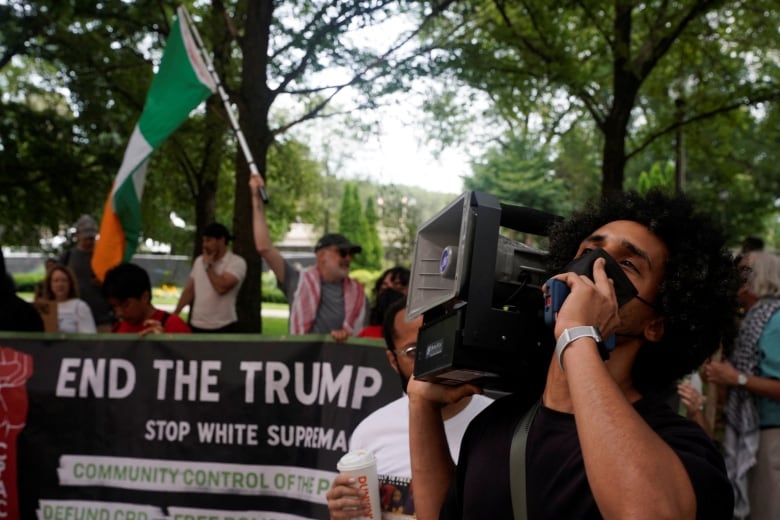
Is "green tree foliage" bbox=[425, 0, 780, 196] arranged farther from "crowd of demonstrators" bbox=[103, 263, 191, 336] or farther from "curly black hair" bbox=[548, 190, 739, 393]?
"curly black hair" bbox=[548, 190, 739, 393]

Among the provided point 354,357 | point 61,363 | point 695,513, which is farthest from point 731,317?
point 61,363

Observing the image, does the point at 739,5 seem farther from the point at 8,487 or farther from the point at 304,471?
the point at 8,487

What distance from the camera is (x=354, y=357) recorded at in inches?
177

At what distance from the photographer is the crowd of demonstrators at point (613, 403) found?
4.97 ft

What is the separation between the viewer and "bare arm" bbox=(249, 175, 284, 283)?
6383 mm

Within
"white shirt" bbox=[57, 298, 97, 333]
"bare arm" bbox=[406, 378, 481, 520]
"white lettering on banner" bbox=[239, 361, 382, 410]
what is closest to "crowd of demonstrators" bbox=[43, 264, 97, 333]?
"white shirt" bbox=[57, 298, 97, 333]

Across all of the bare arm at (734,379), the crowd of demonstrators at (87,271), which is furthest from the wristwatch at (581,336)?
the crowd of demonstrators at (87,271)

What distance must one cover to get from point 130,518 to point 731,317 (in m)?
3.69

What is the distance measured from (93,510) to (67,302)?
2674 millimetres

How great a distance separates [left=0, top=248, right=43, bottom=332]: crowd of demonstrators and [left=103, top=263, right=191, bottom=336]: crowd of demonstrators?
2.00ft

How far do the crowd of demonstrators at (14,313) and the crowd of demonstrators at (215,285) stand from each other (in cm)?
231

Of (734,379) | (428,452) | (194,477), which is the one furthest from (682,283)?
(194,477)

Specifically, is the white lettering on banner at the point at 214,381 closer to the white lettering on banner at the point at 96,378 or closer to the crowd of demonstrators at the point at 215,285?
the white lettering on banner at the point at 96,378

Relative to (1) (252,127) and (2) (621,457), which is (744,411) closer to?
(2) (621,457)
